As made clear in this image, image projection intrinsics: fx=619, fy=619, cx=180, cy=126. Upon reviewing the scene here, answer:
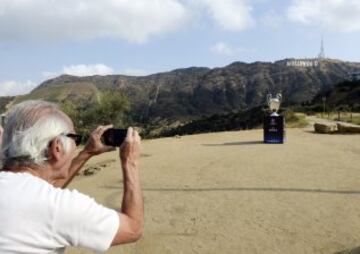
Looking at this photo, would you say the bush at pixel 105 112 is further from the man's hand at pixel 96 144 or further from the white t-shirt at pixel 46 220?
the white t-shirt at pixel 46 220

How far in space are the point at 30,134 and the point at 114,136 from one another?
0.52m

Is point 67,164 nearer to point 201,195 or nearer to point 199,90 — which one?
point 201,195

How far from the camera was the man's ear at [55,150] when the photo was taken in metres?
2.49

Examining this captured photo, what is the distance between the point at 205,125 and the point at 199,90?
106 meters

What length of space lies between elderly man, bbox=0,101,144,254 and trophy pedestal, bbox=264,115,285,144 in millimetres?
15359

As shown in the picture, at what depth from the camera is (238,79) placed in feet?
567

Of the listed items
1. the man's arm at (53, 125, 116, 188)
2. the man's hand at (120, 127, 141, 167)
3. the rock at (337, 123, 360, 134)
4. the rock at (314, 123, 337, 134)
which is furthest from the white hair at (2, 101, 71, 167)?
the rock at (314, 123, 337, 134)

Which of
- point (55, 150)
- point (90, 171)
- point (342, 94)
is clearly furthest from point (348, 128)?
point (342, 94)

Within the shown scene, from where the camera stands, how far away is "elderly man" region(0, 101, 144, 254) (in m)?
2.32

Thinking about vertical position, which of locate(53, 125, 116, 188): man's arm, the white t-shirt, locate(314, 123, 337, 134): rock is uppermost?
locate(53, 125, 116, 188): man's arm

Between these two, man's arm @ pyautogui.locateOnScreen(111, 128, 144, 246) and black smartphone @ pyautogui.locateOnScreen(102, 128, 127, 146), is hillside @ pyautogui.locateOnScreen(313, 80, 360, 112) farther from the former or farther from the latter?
man's arm @ pyautogui.locateOnScreen(111, 128, 144, 246)

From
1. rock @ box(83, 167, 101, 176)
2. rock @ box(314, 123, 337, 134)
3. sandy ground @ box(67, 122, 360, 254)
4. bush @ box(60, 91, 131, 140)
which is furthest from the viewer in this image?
bush @ box(60, 91, 131, 140)

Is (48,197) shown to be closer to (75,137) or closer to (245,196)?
(75,137)

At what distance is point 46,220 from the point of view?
7.61 ft
